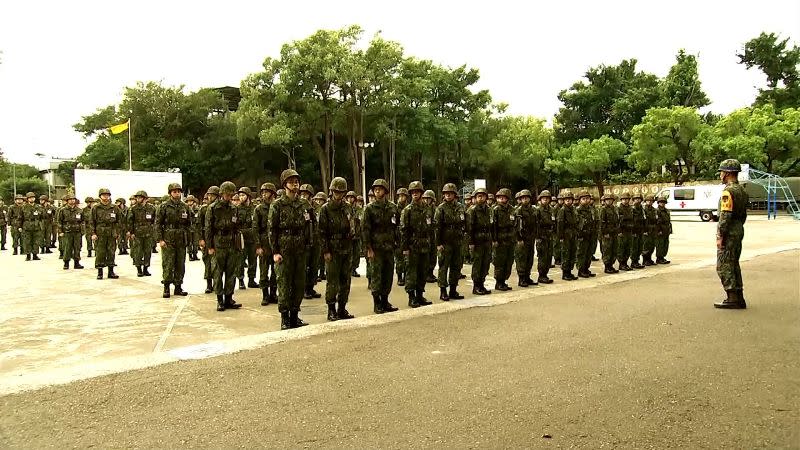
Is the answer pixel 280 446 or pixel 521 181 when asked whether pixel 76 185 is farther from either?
pixel 521 181

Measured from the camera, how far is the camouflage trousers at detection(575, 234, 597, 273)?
1189 cm

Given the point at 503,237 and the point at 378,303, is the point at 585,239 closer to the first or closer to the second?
the point at 503,237

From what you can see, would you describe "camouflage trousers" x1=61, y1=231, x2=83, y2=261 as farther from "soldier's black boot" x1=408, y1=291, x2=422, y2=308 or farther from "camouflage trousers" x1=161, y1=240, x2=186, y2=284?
"soldier's black boot" x1=408, y1=291, x2=422, y2=308

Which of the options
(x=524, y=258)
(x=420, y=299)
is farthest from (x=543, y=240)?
(x=420, y=299)

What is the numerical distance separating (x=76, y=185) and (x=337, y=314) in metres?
20.1

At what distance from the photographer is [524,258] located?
10.7 metres

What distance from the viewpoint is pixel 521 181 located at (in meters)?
54.9

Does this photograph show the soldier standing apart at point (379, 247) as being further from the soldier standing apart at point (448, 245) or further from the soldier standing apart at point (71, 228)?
the soldier standing apart at point (71, 228)

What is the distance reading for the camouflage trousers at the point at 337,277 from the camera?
7.53 metres

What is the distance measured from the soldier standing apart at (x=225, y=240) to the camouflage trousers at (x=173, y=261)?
1.17 meters

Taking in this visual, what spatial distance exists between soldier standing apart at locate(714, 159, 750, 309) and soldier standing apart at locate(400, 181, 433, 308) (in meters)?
4.09

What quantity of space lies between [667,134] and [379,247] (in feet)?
127

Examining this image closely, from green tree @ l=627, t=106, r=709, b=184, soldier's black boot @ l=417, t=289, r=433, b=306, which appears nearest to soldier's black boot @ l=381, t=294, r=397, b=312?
soldier's black boot @ l=417, t=289, r=433, b=306

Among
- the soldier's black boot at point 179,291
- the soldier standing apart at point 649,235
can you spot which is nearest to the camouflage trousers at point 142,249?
the soldier's black boot at point 179,291
